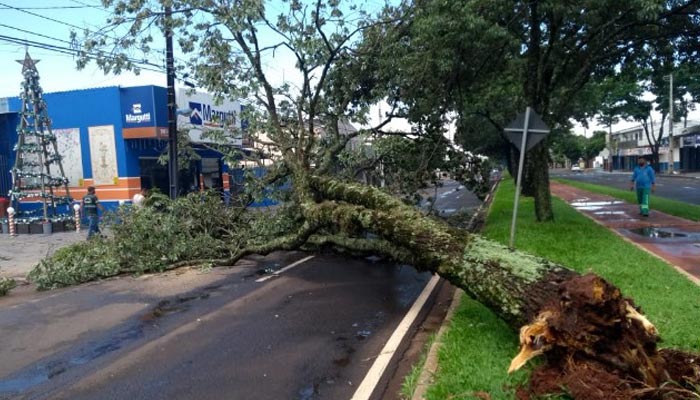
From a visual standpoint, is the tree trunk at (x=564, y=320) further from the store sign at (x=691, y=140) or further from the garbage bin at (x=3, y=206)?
the store sign at (x=691, y=140)

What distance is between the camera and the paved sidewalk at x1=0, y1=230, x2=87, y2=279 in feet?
38.8

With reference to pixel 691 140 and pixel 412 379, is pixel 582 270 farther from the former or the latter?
pixel 691 140

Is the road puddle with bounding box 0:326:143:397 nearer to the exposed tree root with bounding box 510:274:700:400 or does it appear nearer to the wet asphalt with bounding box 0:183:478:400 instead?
the wet asphalt with bounding box 0:183:478:400

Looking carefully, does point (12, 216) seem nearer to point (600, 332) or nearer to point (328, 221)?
point (328, 221)

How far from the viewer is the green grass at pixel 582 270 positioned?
448cm

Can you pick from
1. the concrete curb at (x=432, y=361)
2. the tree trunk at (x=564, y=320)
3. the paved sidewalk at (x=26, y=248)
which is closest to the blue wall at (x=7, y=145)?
the paved sidewalk at (x=26, y=248)

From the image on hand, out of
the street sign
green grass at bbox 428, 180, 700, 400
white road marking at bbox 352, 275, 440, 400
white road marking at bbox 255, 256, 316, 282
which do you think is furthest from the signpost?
white road marking at bbox 255, 256, 316, 282

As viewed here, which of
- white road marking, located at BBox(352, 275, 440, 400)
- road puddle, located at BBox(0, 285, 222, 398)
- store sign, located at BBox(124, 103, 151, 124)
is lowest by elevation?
white road marking, located at BBox(352, 275, 440, 400)

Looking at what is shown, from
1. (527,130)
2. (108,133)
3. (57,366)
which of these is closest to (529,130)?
(527,130)

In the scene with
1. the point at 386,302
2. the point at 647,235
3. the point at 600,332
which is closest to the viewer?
the point at 600,332

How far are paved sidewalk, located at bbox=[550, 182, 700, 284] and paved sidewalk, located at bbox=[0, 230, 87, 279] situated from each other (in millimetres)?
11395

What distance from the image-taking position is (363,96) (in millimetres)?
14070

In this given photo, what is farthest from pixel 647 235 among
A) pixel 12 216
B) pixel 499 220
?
pixel 12 216

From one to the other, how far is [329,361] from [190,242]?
6.19 m
